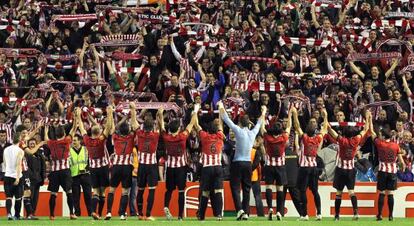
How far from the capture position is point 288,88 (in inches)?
1518

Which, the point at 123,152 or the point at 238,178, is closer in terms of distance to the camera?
the point at 123,152

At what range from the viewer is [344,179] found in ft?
108

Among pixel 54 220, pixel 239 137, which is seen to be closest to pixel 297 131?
pixel 239 137

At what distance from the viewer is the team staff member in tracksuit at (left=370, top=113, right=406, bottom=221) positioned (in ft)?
108

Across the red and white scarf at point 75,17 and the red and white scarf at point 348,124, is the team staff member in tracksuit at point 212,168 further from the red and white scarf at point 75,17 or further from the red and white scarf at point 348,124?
the red and white scarf at point 75,17

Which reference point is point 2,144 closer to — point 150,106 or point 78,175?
point 78,175

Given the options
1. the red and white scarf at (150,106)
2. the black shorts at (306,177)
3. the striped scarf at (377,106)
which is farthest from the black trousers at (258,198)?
the striped scarf at (377,106)

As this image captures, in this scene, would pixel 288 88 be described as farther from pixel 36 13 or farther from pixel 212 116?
pixel 36 13

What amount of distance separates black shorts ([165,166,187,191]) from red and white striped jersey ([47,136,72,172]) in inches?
101

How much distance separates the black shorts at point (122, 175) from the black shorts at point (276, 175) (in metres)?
3.37

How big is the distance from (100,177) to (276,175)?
432cm

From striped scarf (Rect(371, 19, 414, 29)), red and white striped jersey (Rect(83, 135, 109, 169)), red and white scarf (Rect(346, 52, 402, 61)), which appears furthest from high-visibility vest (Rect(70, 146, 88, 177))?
striped scarf (Rect(371, 19, 414, 29))

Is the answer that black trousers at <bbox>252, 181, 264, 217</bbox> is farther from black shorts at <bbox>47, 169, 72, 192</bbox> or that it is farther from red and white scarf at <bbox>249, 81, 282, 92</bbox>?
black shorts at <bbox>47, 169, 72, 192</bbox>

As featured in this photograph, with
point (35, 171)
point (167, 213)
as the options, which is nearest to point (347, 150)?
point (167, 213)
